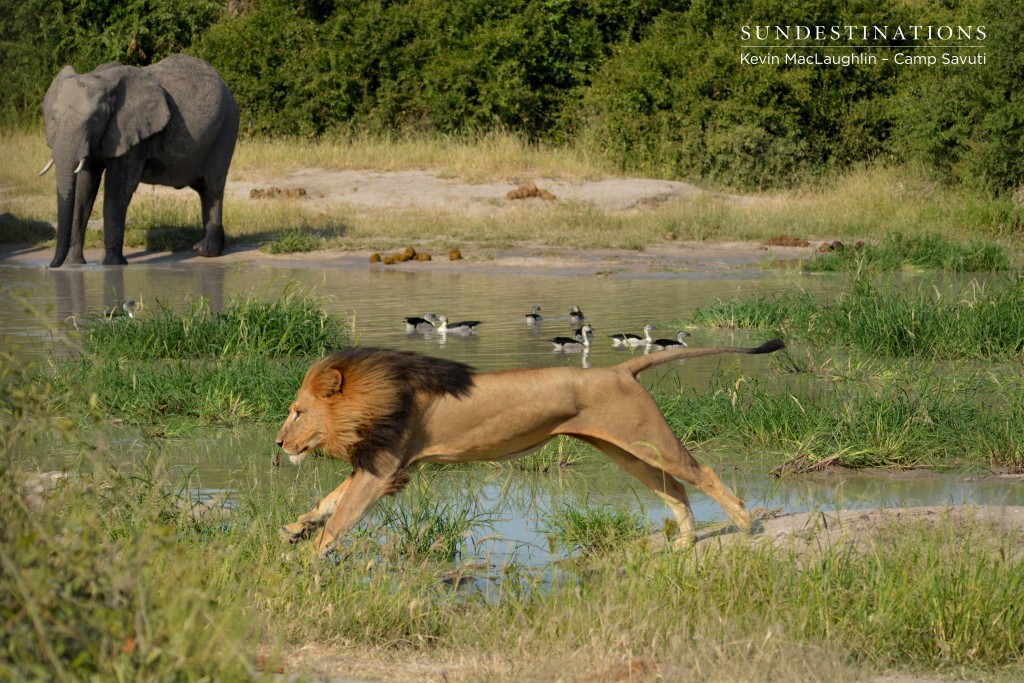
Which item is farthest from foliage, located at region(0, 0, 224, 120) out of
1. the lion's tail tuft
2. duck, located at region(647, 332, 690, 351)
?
the lion's tail tuft

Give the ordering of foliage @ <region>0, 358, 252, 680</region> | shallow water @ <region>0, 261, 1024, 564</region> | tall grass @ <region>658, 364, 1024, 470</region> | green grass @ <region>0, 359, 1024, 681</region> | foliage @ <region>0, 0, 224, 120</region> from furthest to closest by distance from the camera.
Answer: foliage @ <region>0, 0, 224, 120</region>
tall grass @ <region>658, 364, 1024, 470</region>
shallow water @ <region>0, 261, 1024, 564</region>
green grass @ <region>0, 359, 1024, 681</region>
foliage @ <region>0, 358, 252, 680</region>

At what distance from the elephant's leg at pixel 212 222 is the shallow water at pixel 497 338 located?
0.63m

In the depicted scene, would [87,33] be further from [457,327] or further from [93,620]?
[93,620]

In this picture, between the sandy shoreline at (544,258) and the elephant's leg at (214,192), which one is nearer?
the sandy shoreline at (544,258)

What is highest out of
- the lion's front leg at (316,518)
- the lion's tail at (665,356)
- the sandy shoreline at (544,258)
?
the lion's tail at (665,356)

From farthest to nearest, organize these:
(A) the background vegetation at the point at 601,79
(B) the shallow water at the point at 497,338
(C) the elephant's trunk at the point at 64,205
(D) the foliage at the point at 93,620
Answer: (A) the background vegetation at the point at 601,79, (C) the elephant's trunk at the point at 64,205, (B) the shallow water at the point at 497,338, (D) the foliage at the point at 93,620

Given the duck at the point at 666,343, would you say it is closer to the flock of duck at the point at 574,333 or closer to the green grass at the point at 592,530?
the flock of duck at the point at 574,333

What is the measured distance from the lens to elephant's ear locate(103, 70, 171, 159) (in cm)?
1783

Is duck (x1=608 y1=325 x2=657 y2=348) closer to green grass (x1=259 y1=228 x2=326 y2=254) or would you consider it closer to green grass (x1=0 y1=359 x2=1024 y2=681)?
green grass (x1=0 y1=359 x2=1024 y2=681)

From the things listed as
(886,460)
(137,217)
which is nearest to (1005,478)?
(886,460)

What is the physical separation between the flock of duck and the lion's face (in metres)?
5.57

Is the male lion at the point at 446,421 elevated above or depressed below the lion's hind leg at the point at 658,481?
above

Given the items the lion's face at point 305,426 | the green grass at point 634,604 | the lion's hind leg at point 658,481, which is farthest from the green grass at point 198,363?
the green grass at point 634,604

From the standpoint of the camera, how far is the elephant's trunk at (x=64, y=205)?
1748cm
